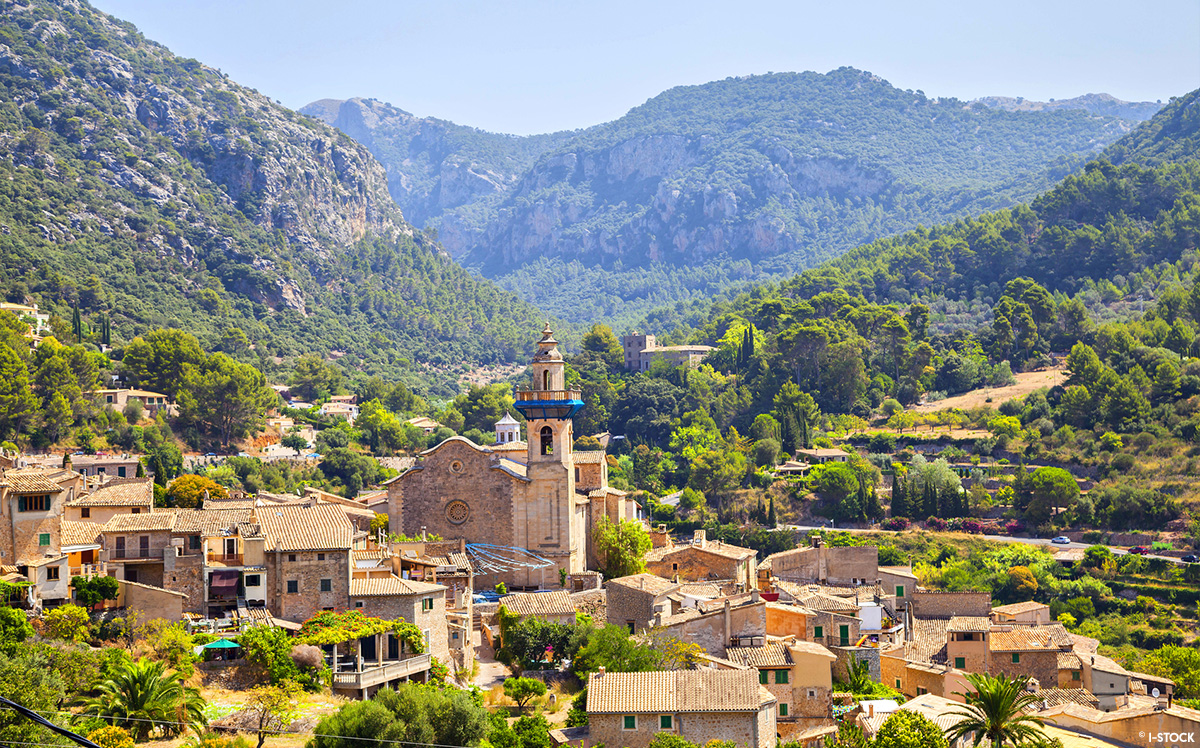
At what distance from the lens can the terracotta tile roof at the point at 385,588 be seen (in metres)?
39.7

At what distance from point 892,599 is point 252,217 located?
141m

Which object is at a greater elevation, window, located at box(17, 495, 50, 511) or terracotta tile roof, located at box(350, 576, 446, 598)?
window, located at box(17, 495, 50, 511)

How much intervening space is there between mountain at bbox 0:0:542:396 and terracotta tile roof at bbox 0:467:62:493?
7582 centimetres

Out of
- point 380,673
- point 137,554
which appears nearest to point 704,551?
point 380,673

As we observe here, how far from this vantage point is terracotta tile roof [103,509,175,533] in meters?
40.2

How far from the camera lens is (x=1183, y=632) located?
67312 millimetres

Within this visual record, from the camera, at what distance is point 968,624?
167 ft

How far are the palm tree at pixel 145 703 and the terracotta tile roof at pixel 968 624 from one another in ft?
93.6

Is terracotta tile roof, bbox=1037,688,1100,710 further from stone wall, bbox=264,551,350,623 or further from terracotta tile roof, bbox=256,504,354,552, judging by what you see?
terracotta tile roof, bbox=256,504,354,552

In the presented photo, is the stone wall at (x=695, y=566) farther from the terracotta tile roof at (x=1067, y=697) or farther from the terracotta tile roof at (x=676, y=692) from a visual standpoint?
the terracotta tile roof at (x=676, y=692)

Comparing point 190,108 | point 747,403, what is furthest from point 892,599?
point 190,108

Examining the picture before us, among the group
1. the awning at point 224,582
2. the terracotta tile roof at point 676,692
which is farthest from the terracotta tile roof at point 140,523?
the terracotta tile roof at point 676,692

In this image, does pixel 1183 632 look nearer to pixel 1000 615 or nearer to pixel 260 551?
pixel 1000 615

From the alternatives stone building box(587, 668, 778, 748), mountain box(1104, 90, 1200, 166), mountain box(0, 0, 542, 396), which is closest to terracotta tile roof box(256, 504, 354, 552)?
stone building box(587, 668, 778, 748)
